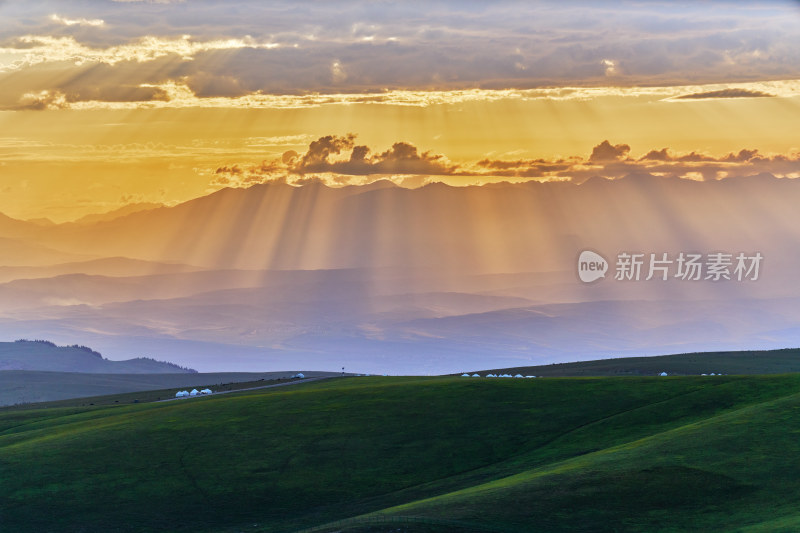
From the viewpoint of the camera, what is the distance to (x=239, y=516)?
97.3 meters

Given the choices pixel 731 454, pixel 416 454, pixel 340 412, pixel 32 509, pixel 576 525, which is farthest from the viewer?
pixel 340 412

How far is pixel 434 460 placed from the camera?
10988cm

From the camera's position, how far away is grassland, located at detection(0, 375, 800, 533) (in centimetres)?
7538

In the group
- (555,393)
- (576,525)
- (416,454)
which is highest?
(555,393)

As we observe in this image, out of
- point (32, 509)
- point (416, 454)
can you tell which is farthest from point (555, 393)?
point (32, 509)

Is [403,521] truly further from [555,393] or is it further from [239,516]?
[555,393]

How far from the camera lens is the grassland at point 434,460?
75.4 meters

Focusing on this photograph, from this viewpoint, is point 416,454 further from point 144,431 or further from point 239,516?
point 144,431

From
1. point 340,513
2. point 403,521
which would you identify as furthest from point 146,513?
point 403,521

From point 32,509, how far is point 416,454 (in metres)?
40.8

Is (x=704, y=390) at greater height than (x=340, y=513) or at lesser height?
greater

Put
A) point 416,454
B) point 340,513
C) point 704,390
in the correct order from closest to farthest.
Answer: point 340,513 → point 416,454 → point 704,390

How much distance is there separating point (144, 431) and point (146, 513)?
97.6 ft

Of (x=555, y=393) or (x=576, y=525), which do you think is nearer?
(x=576, y=525)
